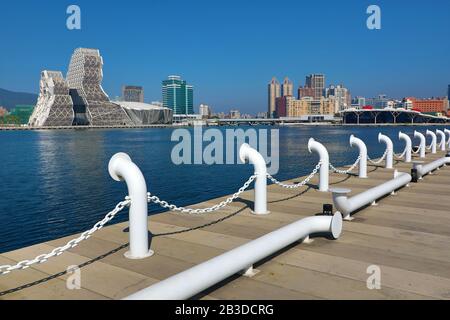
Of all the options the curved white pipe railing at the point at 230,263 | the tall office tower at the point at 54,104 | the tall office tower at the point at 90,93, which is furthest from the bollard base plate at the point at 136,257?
the tall office tower at the point at 90,93

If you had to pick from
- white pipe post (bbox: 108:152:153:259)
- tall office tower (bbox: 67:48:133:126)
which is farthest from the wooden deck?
tall office tower (bbox: 67:48:133:126)

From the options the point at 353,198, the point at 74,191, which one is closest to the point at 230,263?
the point at 353,198

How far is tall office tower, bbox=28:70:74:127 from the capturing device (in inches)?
7047

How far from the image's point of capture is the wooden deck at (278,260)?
4.55 metres

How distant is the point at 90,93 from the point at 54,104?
20469mm

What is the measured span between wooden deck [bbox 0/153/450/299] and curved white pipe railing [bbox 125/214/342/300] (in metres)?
0.22

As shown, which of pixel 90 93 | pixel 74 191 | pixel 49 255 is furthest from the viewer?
pixel 90 93

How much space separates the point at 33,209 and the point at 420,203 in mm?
17414

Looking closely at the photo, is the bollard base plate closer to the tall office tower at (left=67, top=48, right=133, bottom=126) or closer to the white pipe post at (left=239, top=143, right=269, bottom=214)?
the white pipe post at (left=239, top=143, right=269, bottom=214)

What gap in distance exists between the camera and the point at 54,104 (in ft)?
587

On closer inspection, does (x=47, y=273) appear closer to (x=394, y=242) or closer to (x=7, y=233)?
(x=394, y=242)

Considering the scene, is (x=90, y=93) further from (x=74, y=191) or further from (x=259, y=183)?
(x=259, y=183)

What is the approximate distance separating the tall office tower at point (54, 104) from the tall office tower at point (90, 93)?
6.80 meters
